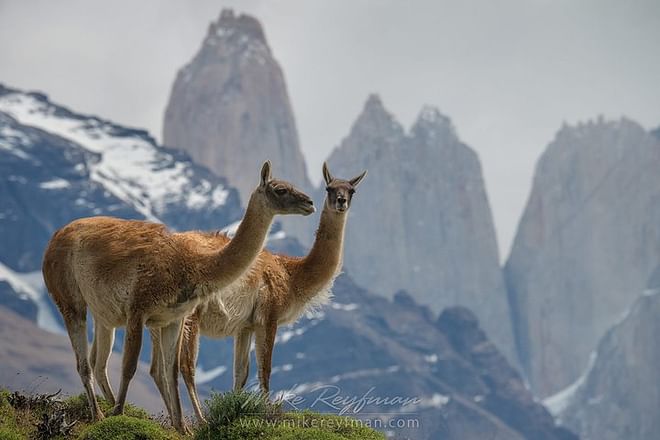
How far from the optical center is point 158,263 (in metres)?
16.4

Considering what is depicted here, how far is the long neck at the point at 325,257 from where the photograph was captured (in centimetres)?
1956

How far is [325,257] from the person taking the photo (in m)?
19.8

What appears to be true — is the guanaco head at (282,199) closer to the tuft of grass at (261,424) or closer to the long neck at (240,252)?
the long neck at (240,252)

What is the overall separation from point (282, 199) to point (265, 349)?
2.81 meters

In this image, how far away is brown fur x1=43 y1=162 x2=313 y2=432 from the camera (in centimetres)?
1627

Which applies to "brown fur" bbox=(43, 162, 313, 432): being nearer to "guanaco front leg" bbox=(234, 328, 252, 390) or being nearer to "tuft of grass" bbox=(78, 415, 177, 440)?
"tuft of grass" bbox=(78, 415, 177, 440)

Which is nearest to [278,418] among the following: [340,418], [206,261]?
[340,418]

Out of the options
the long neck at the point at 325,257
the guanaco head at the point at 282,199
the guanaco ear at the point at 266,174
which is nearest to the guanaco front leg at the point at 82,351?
the guanaco head at the point at 282,199

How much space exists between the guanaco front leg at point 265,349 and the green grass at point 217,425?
929 millimetres

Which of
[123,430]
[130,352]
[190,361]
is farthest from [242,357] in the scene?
[123,430]

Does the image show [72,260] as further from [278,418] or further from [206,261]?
[278,418]

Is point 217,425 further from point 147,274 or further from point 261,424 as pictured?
point 147,274

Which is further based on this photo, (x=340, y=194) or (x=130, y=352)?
(x=340, y=194)

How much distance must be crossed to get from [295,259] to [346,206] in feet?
4.64
